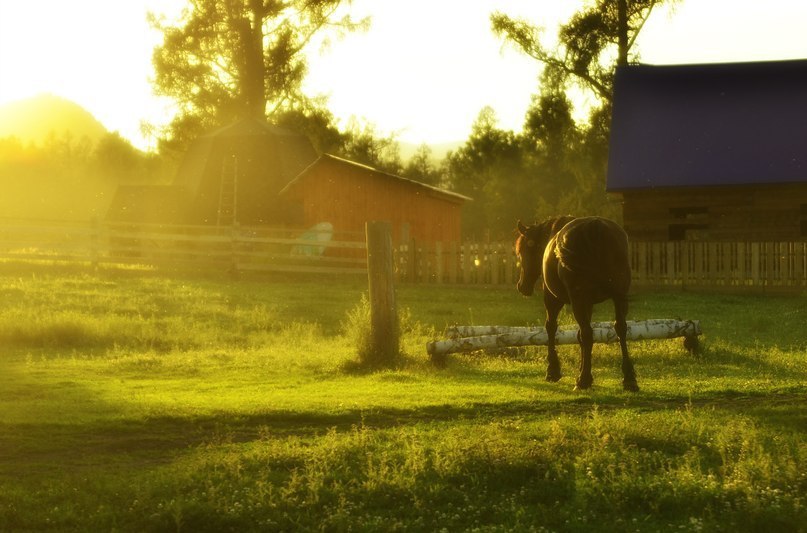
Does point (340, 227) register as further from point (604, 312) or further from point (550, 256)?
point (550, 256)

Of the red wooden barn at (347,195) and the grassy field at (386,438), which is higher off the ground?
the red wooden barn at (347,195)

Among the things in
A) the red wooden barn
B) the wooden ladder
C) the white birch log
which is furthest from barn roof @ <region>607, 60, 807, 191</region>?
the white birch log

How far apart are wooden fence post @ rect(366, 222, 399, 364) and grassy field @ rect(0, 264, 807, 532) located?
1.15ft

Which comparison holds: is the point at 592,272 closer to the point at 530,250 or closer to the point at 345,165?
the point at 530,250

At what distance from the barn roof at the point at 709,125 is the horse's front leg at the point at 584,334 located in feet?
74.0

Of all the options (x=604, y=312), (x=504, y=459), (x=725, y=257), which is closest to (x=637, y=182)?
(x=725, y=257)

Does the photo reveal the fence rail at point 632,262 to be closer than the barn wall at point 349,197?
Yes

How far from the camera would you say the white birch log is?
1522 centimetres

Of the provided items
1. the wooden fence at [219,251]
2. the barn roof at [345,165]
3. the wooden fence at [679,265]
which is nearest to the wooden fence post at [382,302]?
the wooden fence at [679,265]

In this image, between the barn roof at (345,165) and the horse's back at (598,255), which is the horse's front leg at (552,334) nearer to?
the horse's back at (598,255)

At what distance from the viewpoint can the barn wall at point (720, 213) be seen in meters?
34.9

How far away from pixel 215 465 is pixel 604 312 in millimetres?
17908

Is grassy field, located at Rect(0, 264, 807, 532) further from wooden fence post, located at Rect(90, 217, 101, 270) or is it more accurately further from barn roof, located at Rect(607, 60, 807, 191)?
wooden fence post, located at Rect(90, 217, 101, 270)

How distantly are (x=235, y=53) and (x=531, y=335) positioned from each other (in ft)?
140
